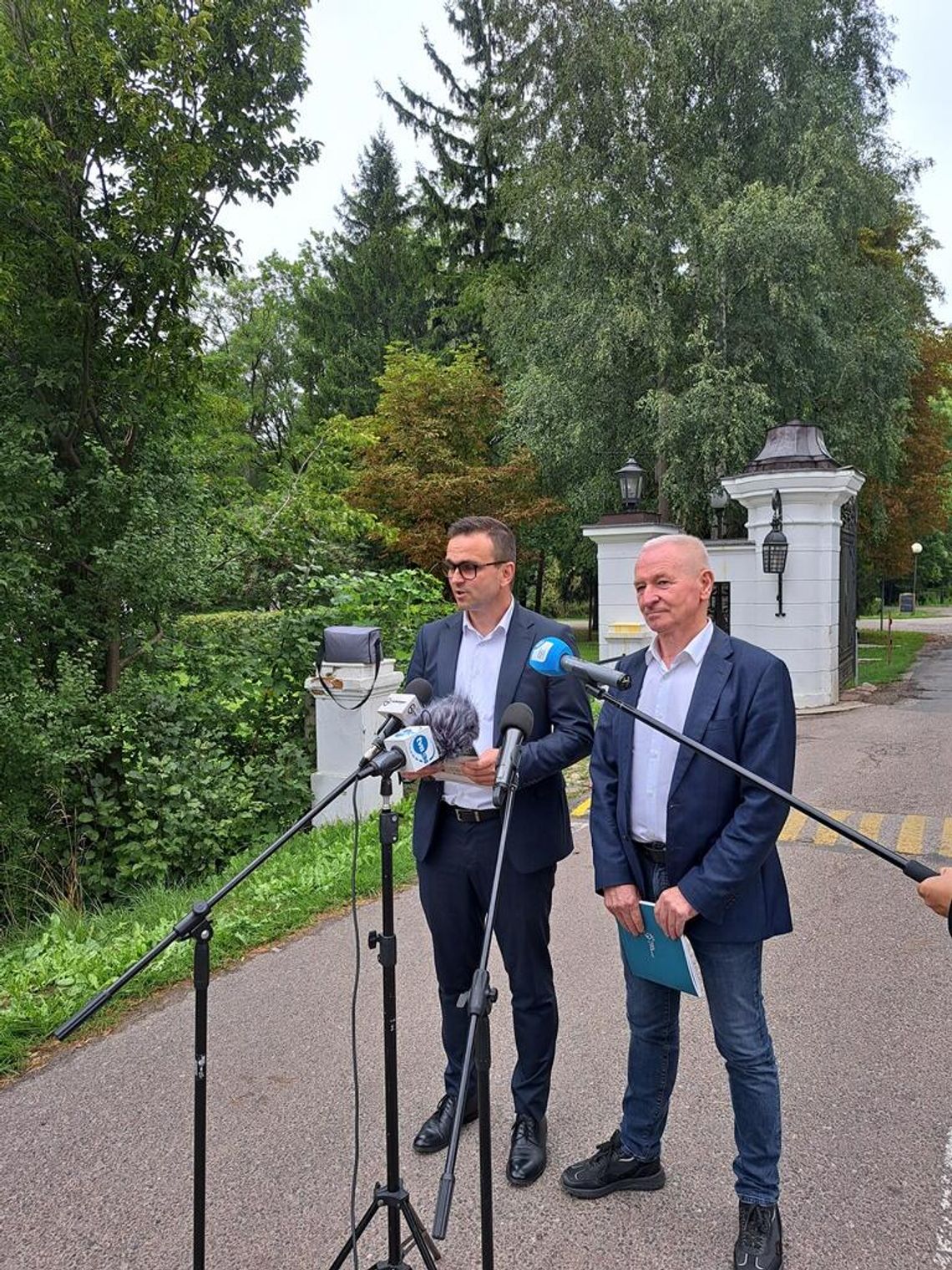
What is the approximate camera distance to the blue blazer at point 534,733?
2.65 metres

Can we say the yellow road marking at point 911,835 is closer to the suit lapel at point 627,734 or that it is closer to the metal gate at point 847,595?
the suit lapel at point 627,734

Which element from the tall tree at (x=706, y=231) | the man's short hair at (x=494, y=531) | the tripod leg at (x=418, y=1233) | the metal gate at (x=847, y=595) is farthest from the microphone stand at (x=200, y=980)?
the tall tree at (x=706, y=231)

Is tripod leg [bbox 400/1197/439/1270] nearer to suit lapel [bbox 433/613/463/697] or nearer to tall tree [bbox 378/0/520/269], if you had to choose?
suit lapel [bbox 433/613/463/697]

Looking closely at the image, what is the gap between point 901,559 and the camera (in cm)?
2439

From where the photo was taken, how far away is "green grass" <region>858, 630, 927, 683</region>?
15230mm

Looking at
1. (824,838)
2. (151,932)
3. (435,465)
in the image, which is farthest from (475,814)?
(435,465)

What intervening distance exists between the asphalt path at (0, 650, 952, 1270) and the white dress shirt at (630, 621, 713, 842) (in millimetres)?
1132

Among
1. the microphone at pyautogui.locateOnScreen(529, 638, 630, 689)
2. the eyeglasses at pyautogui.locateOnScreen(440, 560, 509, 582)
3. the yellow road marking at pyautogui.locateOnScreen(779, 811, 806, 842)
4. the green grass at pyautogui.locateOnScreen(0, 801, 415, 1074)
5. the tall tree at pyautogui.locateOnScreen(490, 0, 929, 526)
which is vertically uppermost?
the tall tree at pyautogui.locateOnScreen(490, 0, 929, 526)

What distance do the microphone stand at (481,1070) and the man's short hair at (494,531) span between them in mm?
948

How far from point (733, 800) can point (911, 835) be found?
4.80 meters

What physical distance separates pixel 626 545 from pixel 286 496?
649 cm

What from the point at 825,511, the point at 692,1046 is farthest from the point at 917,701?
the point at 692,1046

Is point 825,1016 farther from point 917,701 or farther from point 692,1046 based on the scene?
point 917,701

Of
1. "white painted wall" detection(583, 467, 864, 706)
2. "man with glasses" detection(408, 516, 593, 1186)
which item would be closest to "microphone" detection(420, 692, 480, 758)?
"man with glasses" detection(408, 516, 593, 1186)
